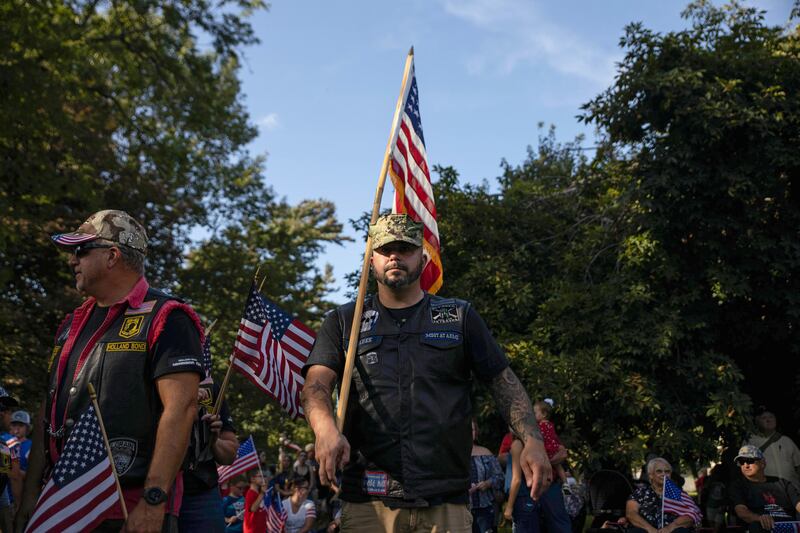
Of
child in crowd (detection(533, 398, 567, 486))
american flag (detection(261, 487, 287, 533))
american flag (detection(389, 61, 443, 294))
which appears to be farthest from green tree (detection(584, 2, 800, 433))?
american flag (detection(389, 61, 443, 294))

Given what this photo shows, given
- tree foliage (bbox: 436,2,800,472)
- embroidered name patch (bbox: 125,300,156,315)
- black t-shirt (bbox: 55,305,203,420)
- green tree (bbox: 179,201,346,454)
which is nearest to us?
black t-shirt (bbox: 55,305,203,420)

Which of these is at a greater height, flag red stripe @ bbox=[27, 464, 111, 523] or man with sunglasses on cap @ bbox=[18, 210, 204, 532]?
man with sunglasses on cap @ bbox=[18, 210, 204, 532]

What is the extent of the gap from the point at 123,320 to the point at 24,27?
14.6 meters

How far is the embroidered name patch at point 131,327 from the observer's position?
4.06 m

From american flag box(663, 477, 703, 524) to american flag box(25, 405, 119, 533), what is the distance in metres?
8.53

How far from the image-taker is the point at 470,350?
455 cm

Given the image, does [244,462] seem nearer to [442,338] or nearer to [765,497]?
[765,497]

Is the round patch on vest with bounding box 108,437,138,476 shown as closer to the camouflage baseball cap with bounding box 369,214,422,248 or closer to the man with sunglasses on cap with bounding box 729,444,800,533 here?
the camouflage baseball cap with bounding box 369,214,422,248

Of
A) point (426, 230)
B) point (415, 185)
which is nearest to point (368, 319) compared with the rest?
point (426, 230)

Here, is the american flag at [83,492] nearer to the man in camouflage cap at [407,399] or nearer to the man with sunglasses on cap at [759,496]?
the man in camouflage cap at [407,399]

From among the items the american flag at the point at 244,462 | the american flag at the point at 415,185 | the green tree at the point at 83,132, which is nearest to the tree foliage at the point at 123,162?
the green tree at the point at 83,132

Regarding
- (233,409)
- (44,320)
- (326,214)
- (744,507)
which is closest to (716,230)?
(744,507)

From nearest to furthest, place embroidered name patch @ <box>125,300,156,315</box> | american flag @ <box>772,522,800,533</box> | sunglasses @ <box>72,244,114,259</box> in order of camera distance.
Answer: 1. embroidered name patch @ <box>125,300,156,315</box>
2. sunglasses @ <box>72,244,114,259</box>
3. american flag @ <box>772,522,800,533</box>

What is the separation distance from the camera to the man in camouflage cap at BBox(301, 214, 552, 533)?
13.8ft
